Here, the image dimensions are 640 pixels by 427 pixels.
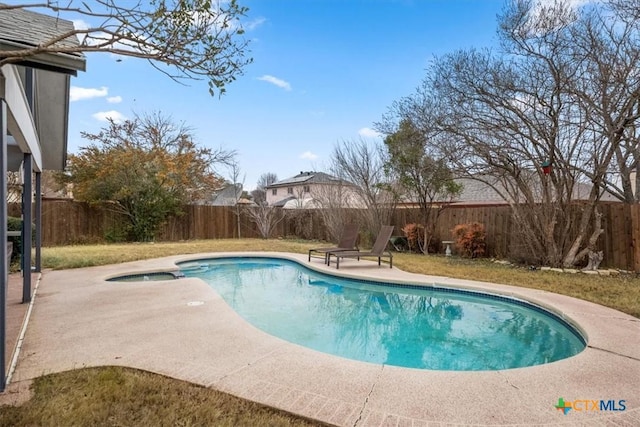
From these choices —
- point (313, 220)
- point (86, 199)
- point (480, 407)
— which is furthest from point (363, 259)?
point (86, 199)

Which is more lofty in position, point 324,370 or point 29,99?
point 29,99

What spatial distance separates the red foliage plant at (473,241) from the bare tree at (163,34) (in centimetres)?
1082

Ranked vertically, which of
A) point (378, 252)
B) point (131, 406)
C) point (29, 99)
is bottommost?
point (131, 406)

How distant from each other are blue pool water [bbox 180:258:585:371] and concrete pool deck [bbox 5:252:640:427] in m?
0.66

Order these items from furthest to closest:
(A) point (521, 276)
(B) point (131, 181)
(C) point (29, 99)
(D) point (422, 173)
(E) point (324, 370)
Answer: (B) point (131, 181) → (D) point (422, 173) → (A) point (521, 276) → (C) point (29, 99) → (E) point (324, 370)

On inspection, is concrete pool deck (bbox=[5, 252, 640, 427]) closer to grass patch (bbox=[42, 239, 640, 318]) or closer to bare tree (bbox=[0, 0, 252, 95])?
grass patch (bbox=[42, 239, 640, 318])

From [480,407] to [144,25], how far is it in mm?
3752

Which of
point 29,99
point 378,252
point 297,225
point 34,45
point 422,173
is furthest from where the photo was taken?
point 297,225

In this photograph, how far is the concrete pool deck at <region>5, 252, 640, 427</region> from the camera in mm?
2693

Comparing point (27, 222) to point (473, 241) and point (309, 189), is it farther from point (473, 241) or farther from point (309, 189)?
point (309, 189)

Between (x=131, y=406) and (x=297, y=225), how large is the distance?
56.2ft

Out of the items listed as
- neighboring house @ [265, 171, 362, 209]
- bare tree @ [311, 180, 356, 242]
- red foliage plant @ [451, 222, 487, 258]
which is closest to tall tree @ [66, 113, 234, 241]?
neighboring house @ [265, 171, 362, 209]

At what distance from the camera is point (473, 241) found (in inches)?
479

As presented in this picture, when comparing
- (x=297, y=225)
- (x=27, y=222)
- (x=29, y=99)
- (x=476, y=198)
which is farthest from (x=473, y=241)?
(x=29, y=99)
